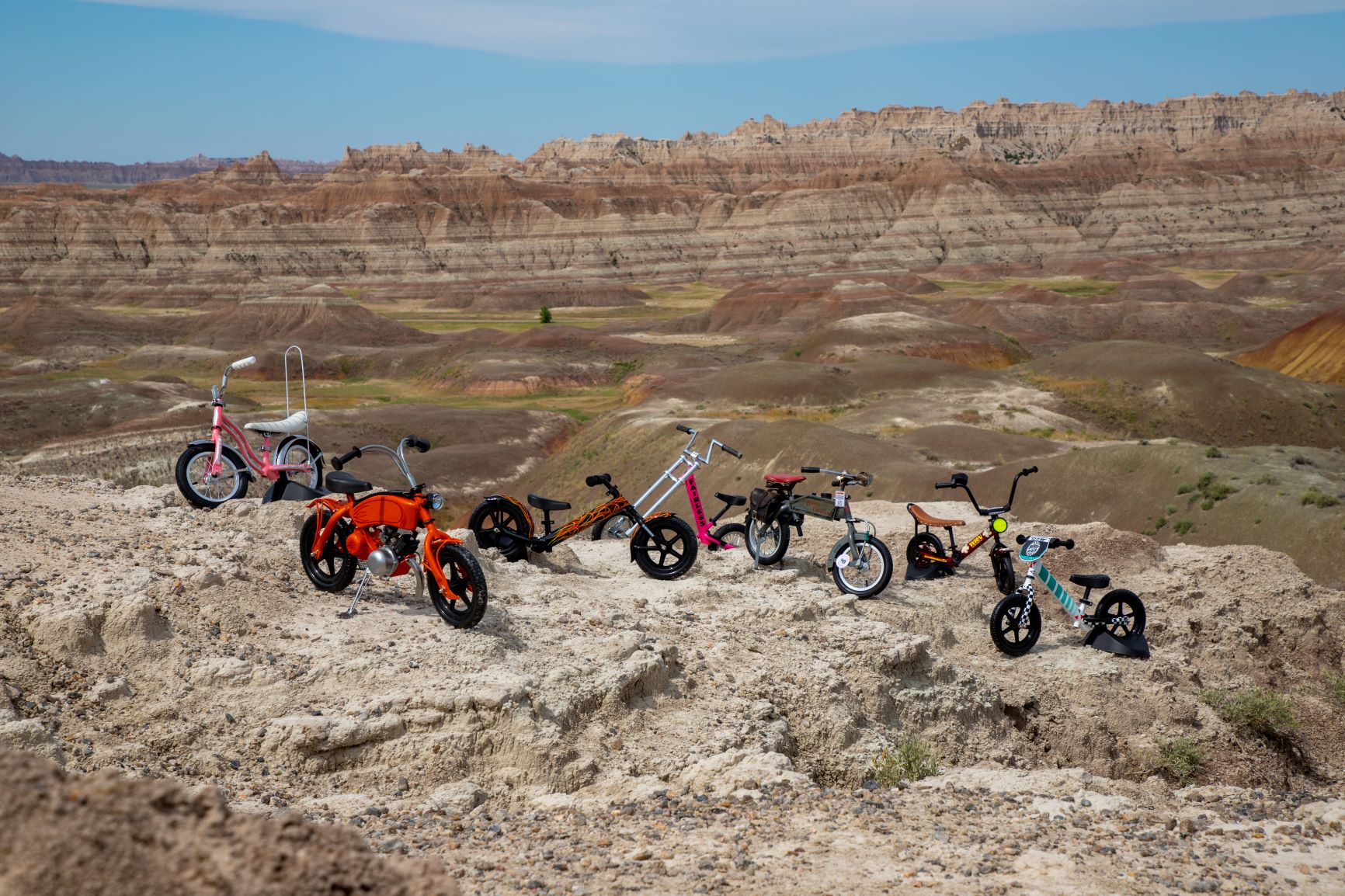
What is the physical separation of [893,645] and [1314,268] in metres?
140

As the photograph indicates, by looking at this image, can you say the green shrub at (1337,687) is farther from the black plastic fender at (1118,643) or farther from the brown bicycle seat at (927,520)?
the brown bicycle seat at (927,520)

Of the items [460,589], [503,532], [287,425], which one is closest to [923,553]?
[503,532]

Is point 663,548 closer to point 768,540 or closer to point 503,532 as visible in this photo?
point 768,540

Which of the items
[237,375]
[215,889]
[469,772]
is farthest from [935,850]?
[237,375]

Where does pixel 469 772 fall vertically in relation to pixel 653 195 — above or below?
below

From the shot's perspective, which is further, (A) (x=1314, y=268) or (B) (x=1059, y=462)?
(A) (x=1314, y=268)

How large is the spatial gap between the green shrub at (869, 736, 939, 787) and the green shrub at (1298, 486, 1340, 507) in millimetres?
20966

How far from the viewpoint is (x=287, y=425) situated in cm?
1373

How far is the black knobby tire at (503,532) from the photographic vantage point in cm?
1355

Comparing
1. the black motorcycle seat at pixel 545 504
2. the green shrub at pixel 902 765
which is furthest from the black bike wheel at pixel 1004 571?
the black motorcycle seat at pixel 545 504

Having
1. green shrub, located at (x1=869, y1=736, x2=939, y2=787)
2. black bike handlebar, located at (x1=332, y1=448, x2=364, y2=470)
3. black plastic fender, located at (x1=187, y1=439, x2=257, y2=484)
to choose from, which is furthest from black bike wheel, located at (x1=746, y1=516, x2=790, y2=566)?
black plastic fender, located at (x1=187, y1=439, x2=257, y2=484)

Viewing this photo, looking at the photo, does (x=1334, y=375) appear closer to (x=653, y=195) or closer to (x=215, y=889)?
(x=215, y=889)

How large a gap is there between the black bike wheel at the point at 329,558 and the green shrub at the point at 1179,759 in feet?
29.4

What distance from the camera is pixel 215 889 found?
4359 millimetres
